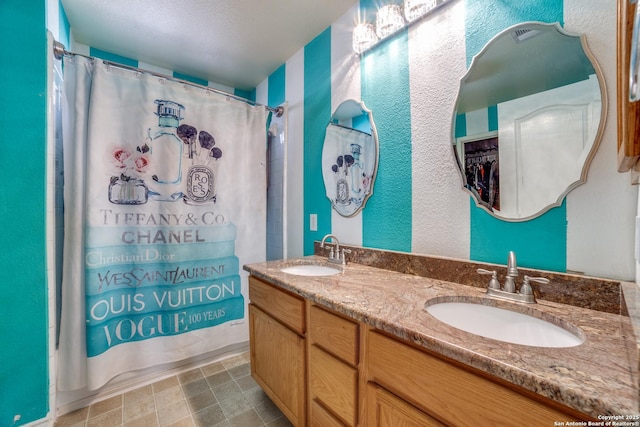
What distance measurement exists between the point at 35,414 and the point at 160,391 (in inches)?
21.6

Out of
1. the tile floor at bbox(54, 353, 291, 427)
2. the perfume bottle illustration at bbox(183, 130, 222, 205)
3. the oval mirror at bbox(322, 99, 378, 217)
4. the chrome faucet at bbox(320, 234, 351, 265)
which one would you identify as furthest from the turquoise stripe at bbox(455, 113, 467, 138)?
the tile floor at bbox(54, 353, 291, 427)

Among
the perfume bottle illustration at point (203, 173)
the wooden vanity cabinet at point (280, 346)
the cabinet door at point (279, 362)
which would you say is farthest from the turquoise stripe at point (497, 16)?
the perfume bottle illustration at point (203, 173)

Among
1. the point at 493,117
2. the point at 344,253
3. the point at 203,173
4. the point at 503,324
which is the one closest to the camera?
the point at 503,324

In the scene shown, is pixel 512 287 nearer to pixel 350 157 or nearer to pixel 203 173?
pixel 350 157

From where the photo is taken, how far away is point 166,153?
5.71ft

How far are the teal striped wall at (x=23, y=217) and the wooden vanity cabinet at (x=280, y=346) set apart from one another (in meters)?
1.03

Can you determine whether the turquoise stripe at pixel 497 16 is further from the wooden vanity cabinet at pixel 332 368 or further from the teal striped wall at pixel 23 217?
the teal striped wall at pixel 23 217

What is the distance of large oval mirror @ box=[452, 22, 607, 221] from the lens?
0.87m

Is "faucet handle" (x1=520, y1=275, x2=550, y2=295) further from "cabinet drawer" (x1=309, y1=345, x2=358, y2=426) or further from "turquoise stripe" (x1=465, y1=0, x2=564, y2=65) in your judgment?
"turquoise stripe" (x1=465, y1=0, x2=564, y2=65)

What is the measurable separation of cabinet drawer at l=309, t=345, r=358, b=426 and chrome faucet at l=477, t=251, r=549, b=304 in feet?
1.91

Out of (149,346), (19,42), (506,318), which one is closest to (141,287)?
(149,346)

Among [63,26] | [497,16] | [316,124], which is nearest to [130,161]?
[63,26]

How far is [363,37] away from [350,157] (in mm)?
690

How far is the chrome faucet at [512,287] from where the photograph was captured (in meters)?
0.86
